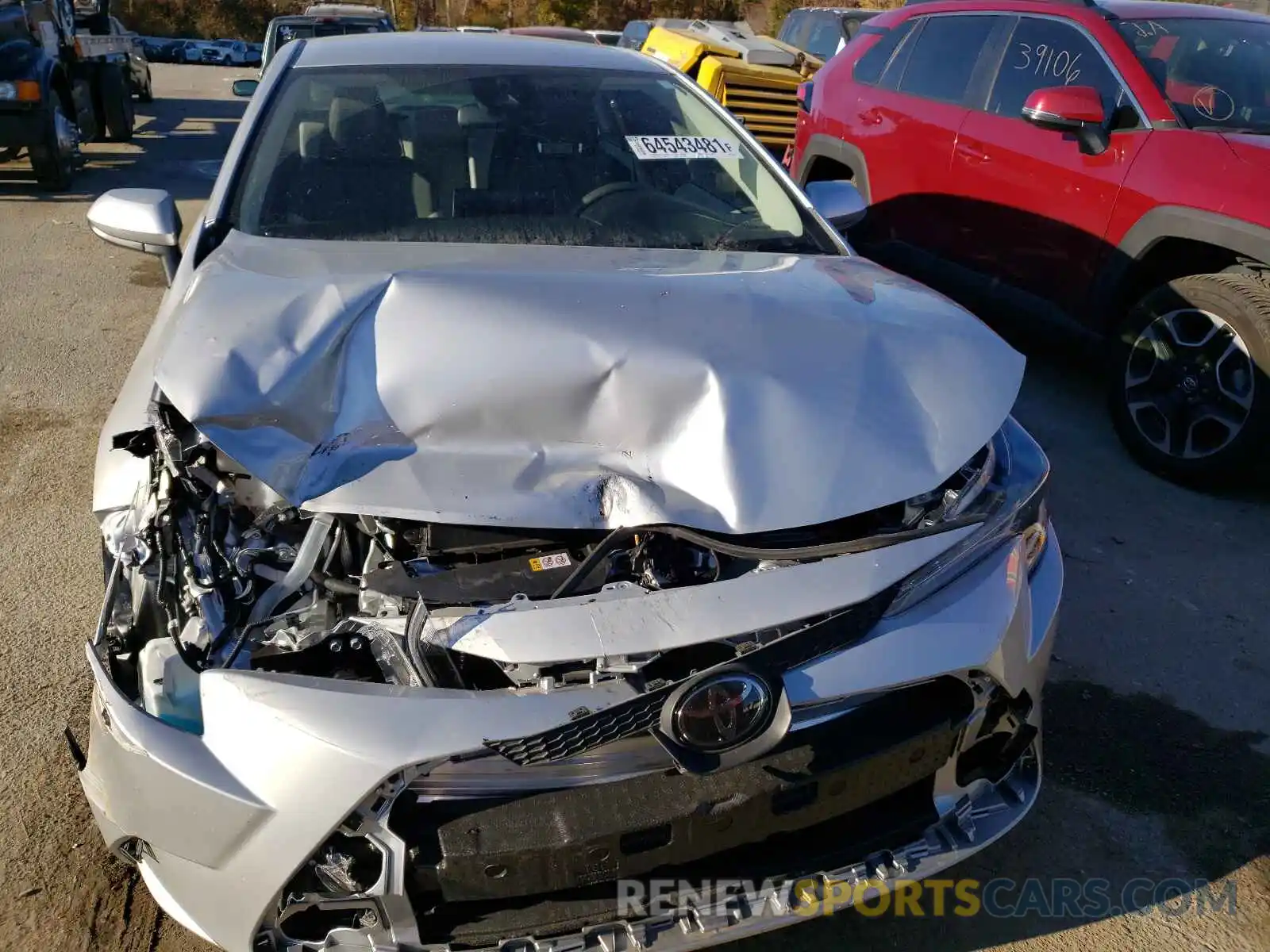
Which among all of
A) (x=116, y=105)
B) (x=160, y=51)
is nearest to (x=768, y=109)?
(x=116, y=105)

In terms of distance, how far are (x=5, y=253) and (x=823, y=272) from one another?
6973 mm

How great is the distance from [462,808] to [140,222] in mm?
2134

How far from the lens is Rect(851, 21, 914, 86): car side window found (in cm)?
597

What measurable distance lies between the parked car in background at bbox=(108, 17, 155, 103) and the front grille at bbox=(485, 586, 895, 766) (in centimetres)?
1386

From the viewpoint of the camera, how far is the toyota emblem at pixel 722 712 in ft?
5.38

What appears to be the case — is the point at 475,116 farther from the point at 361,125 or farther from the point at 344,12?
the point at 344,12

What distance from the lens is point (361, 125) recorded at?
10.1 feet

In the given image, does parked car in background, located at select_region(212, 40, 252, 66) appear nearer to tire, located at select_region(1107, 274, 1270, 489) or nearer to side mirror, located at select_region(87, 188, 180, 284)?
side mirror, located at select_region(87, 188, 180, 284)

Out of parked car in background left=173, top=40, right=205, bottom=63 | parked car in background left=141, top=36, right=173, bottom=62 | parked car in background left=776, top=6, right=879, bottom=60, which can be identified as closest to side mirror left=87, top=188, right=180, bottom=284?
parked car in background left=776, top=6, right=879, bottom=60

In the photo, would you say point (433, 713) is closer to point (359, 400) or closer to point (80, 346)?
point (359, 400)

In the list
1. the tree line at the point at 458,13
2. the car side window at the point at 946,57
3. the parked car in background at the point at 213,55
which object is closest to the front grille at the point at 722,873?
the car side window at the point at 946,57

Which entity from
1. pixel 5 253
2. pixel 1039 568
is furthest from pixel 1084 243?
pixel 5 253

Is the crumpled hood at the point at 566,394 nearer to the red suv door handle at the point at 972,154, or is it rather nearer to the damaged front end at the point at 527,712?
the damaged front end at the point at 527,712

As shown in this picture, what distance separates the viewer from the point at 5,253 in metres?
7.30
